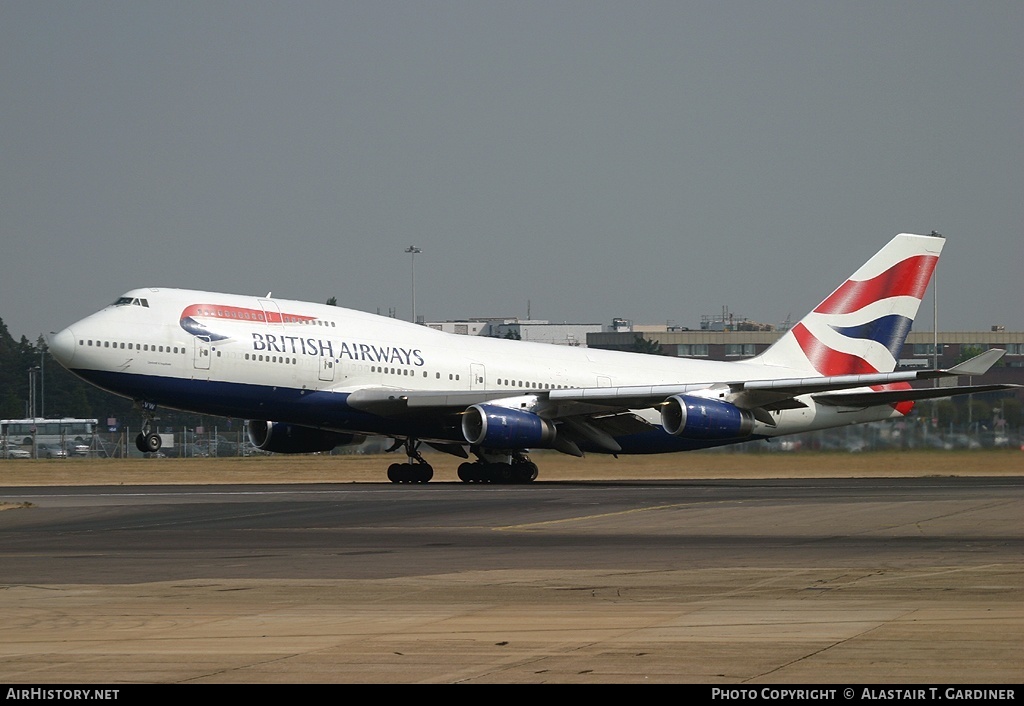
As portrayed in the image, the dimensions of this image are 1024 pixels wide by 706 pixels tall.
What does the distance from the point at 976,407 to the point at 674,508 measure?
24003mm

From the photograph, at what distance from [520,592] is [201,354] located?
25.0m

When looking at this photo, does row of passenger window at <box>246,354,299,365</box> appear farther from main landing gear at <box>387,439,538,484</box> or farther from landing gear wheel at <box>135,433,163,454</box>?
main landing gear at <box>387,439,538,484</box>

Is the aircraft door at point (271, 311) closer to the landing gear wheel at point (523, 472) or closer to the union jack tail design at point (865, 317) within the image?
the landing gear wheel at point (523, 472)

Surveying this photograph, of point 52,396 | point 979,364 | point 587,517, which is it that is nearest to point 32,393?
point 52,396

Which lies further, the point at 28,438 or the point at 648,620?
the point at 28,438

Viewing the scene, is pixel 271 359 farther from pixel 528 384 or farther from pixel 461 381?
pixel 528 384

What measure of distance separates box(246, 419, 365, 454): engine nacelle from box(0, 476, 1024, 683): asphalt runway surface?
566 inches

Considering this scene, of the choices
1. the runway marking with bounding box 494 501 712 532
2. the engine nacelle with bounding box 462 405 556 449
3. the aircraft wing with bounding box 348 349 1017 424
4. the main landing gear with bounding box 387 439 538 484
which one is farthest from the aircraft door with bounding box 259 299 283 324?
the runway marking with bounding box 494 501 712 532

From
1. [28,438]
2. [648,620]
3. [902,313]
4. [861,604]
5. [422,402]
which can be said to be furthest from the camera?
[28,438]

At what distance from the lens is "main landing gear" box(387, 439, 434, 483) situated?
41969mm

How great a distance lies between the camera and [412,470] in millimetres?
42000

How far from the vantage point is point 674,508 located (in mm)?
26484
